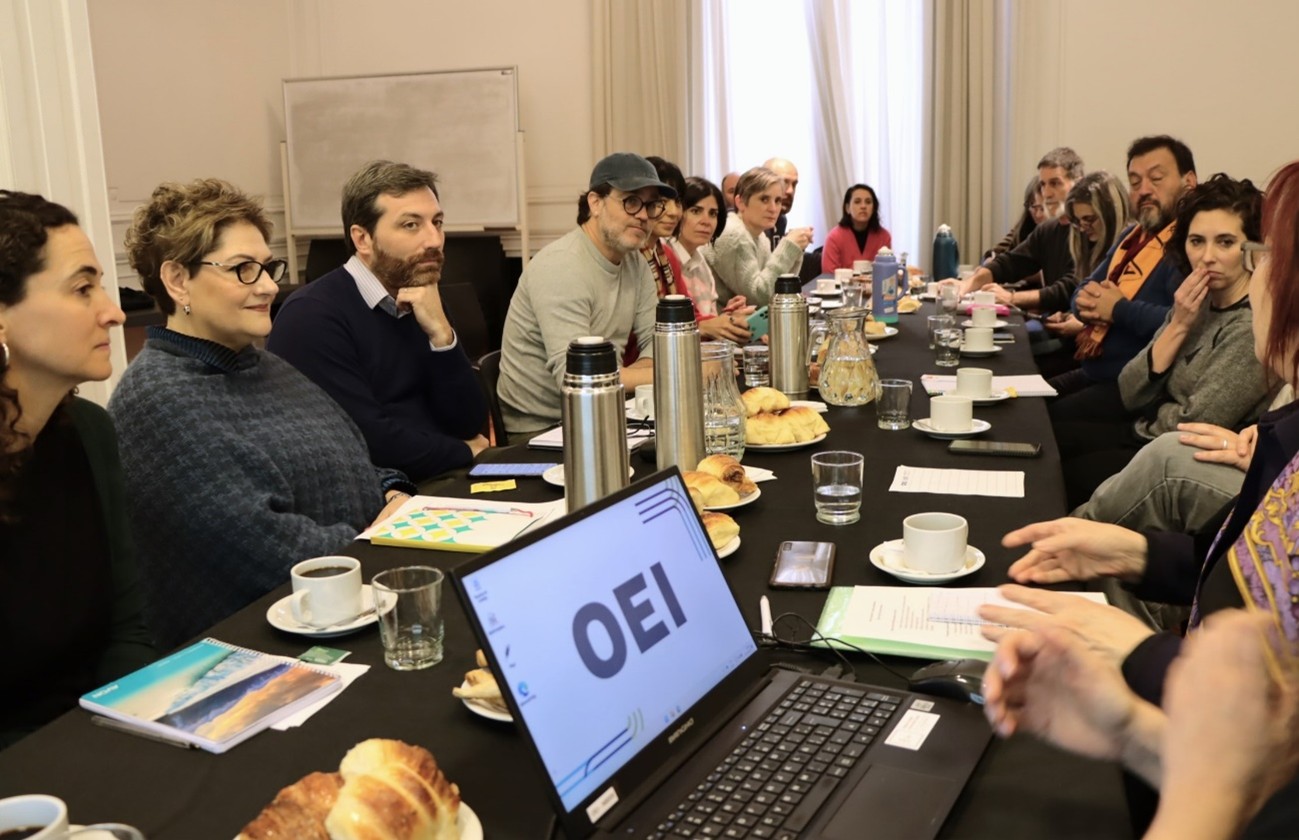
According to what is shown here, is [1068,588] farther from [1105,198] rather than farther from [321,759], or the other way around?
[1105,198]

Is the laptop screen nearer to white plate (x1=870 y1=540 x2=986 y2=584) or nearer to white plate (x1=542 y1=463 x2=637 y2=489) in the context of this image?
white plate (x1=870 y1=540 x2=986 y2=584)

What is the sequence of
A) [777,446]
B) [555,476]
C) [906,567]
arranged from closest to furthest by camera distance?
[906,567] < [555,476] < [777,446]

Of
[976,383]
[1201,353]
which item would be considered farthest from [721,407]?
[1201,353]

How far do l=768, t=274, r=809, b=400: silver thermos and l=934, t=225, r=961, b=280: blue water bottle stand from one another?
3298 millimetres

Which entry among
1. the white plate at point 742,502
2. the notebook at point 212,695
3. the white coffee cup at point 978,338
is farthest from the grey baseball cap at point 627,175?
the notebook at point 212,695

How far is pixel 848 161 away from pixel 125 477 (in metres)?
5.39

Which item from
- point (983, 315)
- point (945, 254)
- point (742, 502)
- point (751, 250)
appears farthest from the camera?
point (945, 254)

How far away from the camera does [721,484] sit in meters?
1.65

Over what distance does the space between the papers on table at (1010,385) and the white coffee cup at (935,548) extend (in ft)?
3.94

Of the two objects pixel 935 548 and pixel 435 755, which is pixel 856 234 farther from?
pixel 435 755

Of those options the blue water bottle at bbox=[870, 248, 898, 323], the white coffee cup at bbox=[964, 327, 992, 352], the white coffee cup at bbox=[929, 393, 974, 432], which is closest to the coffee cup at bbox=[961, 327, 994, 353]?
the white coffee cup at bbox=[964, 327, 992, 352]

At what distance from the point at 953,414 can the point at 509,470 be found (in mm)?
865

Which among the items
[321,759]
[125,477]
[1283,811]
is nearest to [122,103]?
[125,477]

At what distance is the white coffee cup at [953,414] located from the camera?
2.11 meters
